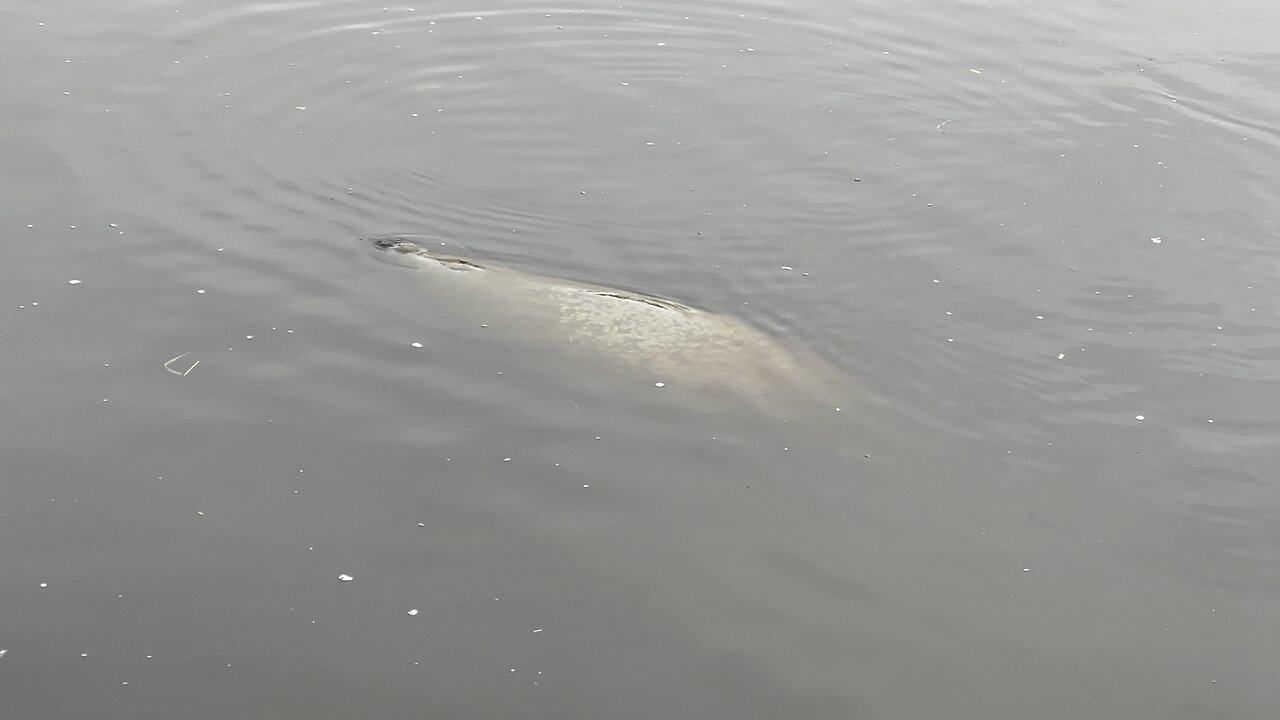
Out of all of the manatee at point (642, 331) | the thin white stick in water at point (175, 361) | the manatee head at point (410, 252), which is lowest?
the thin white stick in water at point (175, 361)

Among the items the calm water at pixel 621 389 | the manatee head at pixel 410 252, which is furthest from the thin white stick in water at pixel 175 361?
the manatee head at pixel 410 252

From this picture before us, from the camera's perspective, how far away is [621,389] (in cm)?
759

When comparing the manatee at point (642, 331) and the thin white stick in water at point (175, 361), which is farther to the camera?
the manatee at point (642, 331)

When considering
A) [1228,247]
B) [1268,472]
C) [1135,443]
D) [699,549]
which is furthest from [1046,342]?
[699,549]

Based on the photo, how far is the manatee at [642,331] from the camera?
7.70m

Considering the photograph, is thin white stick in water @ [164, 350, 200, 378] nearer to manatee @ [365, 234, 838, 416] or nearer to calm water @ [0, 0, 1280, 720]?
calm water @ [0, 0, 1280, 720]

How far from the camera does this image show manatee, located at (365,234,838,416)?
7.70 m

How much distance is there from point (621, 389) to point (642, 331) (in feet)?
2.15

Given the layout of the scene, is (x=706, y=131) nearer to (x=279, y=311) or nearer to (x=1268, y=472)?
(x=279, y=311)

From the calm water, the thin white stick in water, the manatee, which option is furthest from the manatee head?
the thin white stick in water

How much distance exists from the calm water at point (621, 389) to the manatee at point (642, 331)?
0.11 meters

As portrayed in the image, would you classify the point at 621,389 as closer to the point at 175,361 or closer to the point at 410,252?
the point at 410,252

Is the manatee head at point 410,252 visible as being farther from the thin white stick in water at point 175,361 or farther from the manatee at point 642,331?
the thin white stick in water at point 175,361

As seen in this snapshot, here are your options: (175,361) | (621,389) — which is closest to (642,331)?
(621,389)
